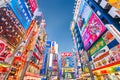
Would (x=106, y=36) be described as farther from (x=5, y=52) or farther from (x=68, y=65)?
(x=68, y=65)

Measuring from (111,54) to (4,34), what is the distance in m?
17.1

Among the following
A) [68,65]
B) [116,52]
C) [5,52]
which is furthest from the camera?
[68,65]

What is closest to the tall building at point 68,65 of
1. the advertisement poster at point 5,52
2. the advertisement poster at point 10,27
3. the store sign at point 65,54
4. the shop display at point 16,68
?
the store sign at point 65,54

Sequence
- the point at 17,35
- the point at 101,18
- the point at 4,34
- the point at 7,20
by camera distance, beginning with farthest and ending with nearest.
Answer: the point at 101,18 → the point at 17,35 → the point at 7,20 → the point at 4,34

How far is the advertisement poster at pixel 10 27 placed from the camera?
14.5 metres

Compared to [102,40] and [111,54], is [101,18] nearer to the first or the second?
[102,40]

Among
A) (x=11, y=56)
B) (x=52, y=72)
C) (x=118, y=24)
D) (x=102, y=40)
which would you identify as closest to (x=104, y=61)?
(x=102, y=40)

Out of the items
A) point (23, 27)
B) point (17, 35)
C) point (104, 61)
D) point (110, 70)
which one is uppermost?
point (23, 27)

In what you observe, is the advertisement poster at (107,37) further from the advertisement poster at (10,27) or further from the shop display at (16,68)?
the shop display at (16,68)

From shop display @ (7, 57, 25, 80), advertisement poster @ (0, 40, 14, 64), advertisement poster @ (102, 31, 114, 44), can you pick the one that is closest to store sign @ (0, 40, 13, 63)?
advertisement poster @ (0, 40, 14, 64)

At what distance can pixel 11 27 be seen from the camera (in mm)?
16500

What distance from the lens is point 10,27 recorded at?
637 inches

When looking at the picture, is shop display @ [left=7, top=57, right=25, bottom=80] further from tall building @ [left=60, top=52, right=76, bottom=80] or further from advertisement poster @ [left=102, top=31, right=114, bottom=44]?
tall building @ [left=60, top=52, right=76, bottom=80]

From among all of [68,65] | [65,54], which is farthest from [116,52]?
[65,54]
